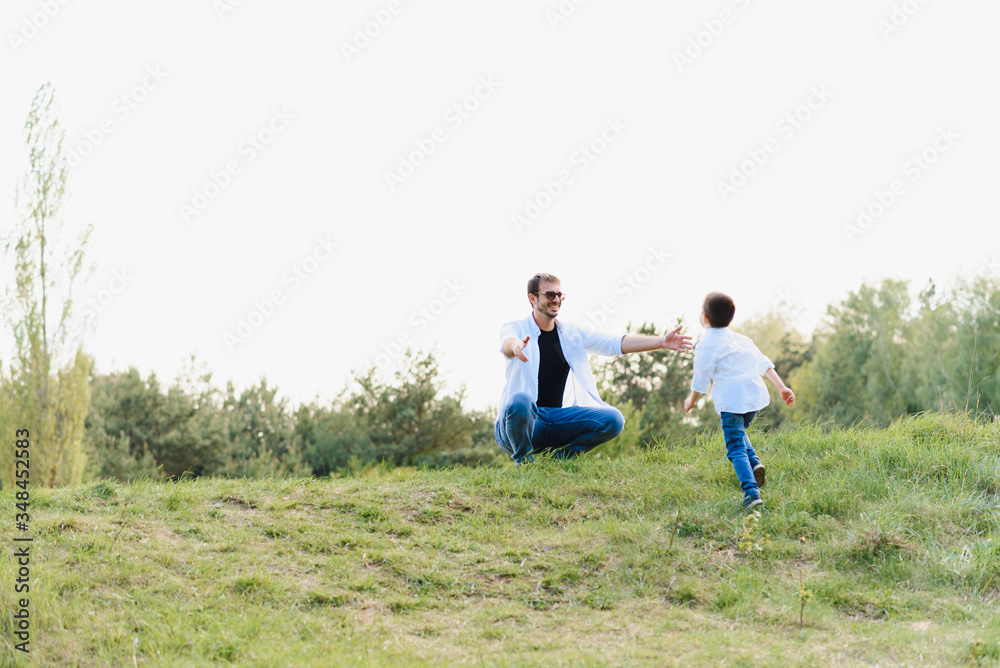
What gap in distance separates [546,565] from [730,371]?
85.4 inches

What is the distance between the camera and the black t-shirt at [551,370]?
7.44 m

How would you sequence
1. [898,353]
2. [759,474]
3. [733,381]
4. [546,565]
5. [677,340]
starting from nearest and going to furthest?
[546,565], [733,381], [759,474], [677,340], [898,353]

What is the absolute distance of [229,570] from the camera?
5113mm

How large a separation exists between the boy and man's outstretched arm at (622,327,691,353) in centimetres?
61

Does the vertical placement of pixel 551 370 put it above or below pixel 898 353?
below

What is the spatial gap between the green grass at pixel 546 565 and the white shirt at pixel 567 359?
2.33 ft

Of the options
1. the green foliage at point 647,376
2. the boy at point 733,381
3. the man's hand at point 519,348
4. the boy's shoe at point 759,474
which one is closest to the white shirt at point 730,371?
the boy at point 733,381

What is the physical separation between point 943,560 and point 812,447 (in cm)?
212

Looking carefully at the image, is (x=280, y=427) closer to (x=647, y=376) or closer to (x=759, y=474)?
(x=647, y=376)

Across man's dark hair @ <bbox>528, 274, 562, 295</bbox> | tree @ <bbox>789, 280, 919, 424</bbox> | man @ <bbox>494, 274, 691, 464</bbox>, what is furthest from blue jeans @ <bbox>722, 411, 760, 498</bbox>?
tree @ <bbox>789, 280, 919, 424</bbox>

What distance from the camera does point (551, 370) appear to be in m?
7.51

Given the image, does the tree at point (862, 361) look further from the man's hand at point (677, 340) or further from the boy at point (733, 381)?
the boy at point (733, 381)

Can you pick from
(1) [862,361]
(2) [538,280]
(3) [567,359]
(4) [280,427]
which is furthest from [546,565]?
(1) [862,361]

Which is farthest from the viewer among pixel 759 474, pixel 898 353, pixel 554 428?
pixel 898 353
